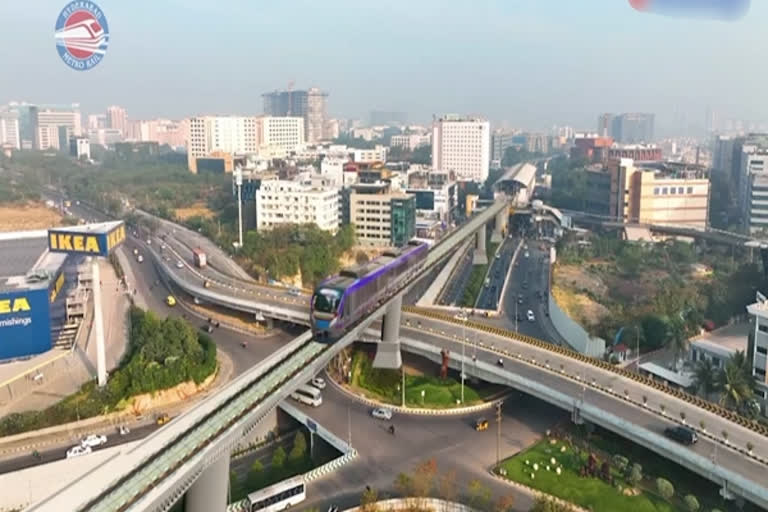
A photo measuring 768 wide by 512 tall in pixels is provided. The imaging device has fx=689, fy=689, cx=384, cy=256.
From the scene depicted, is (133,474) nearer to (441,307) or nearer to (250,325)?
(250,325)

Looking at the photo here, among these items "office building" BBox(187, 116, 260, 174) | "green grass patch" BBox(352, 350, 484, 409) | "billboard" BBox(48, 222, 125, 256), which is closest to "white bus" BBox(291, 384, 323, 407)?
"green grass patch" BBox(352, 350, 484, 409)

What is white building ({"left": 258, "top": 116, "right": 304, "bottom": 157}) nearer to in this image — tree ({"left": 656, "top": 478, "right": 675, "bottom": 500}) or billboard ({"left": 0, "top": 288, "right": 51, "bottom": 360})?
billboard ({"left": 0, "top": 288, "right": 51, "bottom": 360})

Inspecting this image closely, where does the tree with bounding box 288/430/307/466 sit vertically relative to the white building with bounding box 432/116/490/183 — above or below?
below

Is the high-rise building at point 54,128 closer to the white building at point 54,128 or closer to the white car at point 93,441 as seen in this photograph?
the white building at point 54,128

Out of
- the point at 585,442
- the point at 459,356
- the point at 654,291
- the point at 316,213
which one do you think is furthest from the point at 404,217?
the point at 585,442

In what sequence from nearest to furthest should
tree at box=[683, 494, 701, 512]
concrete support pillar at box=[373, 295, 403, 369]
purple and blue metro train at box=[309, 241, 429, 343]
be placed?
tree at box=[683, 494, 701, 512] < purple and blue metro train at box=[309, 241, 429, 343] < concrete support pillar at box=[373, 295, 403, 369]

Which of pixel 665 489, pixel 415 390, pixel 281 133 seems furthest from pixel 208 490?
pixel 281 133

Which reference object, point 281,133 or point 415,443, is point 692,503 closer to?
point 415,443
